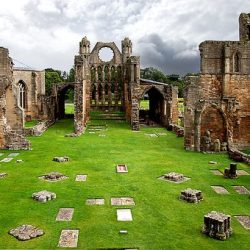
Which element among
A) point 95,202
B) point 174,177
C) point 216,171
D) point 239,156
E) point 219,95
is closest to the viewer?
point 95,202

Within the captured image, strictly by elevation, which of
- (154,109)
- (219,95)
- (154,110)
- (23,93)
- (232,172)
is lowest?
(232,172)

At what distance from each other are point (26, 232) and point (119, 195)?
524cm

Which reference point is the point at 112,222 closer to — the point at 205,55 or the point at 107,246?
the point at 107,246

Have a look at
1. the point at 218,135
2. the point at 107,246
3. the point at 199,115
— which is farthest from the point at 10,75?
the point at 107,246

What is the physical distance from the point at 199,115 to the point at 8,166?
13.9 metres

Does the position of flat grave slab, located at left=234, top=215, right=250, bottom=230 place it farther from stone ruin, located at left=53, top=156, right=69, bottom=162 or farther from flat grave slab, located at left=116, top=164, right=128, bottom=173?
stone ruin, located at left=53, top=156, right=69, bottom=162

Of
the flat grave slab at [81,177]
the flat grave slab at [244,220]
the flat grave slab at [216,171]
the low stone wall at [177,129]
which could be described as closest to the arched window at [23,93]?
the low stone wall at [177,129]

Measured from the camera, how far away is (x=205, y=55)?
28.3m

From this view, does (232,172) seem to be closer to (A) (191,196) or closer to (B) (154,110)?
(A) (191,196)

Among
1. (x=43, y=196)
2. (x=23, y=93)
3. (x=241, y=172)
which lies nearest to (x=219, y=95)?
(x=241, y=172)

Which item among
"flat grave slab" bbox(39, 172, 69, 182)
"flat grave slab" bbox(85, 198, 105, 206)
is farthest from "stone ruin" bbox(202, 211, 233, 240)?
"flat grave slab" bbox(39, 172, 69, 182)

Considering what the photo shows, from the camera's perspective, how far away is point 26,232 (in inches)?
483

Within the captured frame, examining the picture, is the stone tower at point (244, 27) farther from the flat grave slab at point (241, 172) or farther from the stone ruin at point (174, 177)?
the stone ruin at point (174, 177)

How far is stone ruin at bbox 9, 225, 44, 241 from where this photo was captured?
12.0m
